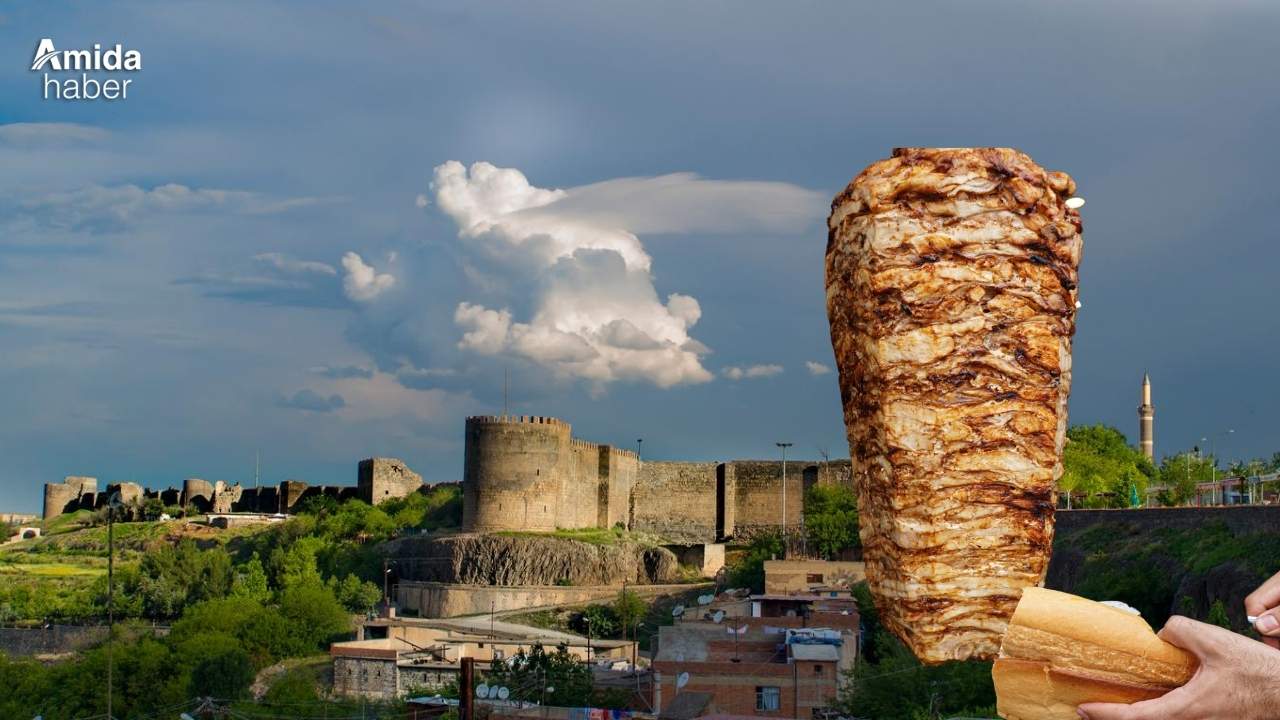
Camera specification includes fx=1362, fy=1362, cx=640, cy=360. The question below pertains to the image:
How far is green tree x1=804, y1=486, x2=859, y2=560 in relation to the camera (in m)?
48.1

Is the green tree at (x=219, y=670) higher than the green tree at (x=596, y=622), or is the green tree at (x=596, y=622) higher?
the green tree at (x=596, y=622)

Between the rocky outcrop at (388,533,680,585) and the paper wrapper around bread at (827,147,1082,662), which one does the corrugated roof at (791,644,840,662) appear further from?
the rocky outcrop at (388,533,680,585)

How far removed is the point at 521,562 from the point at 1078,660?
4989 centimetres

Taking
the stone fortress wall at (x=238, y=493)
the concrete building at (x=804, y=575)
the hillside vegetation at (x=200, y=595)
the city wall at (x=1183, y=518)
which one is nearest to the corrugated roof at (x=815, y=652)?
the city wall at (x=1183, y=518)

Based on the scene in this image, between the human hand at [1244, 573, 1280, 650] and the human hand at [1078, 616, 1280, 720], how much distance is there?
1.1 inches

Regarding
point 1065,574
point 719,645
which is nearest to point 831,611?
point 719,645

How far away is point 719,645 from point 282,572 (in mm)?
32199

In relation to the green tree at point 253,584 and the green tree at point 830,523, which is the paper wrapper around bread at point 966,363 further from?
the green tree at point 253,584

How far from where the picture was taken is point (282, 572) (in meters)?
55.8

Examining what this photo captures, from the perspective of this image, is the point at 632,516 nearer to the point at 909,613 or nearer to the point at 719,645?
the point at 719,645

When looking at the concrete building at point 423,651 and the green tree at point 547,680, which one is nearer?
the green tree at point 547,680

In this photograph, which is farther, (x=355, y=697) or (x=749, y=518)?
(x=749, y=518)

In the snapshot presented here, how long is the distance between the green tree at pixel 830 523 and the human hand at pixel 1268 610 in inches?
1728

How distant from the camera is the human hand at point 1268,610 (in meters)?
1.65
